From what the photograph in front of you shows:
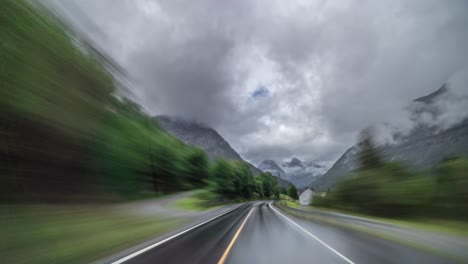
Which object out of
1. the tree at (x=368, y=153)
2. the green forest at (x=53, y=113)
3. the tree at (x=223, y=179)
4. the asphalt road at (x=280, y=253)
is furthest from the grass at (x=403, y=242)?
the tree at (x=223, y=179)

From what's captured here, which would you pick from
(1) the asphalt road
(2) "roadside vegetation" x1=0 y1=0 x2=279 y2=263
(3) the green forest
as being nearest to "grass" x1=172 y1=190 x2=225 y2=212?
(3) the green forest

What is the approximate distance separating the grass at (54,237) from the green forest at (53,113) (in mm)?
742

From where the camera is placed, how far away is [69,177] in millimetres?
10828

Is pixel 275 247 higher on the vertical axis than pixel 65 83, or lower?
lower

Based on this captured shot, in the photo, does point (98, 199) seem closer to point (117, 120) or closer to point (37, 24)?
point (117, 120)

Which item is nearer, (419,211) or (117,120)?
(117,120)

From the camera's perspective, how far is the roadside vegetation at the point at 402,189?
628 inches

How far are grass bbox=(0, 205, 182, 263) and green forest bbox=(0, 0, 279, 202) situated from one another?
0.74m

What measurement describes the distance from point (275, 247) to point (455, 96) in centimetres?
19870

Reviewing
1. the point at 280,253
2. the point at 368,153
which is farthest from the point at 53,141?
the point at 368,153

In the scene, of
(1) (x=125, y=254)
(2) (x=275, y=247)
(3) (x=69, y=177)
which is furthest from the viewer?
(3) (x=69, y=177)

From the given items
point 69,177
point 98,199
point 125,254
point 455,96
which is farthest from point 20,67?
point 455,96

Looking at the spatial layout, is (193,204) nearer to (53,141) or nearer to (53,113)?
(53,141)

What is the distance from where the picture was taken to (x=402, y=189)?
20281 millimetres
